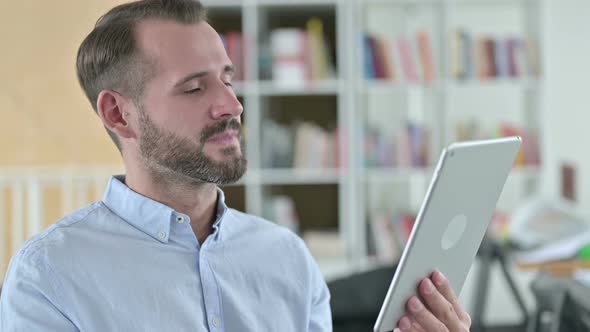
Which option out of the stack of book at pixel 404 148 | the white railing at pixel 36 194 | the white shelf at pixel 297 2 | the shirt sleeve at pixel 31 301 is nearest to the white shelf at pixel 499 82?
the stack of book at pixel 404 148

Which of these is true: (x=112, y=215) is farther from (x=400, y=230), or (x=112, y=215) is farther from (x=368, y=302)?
(x=400, y=230)

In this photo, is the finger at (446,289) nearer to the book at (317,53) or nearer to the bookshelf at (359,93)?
the bookshelf at (359,93)

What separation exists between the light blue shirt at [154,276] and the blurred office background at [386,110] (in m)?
2.48

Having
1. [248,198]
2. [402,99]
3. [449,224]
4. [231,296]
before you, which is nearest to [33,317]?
[231,296]

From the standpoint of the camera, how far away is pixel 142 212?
1428mm

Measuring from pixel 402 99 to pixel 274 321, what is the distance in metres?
3.57

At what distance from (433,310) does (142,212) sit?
482 mm

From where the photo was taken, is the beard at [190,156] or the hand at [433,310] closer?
the hand at [433,310]

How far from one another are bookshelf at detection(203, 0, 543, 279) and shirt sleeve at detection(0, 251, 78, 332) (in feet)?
10.5

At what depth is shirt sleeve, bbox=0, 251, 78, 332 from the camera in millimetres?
1263

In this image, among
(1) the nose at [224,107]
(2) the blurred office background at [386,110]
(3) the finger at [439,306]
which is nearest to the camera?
(3) the finger at [439,306]

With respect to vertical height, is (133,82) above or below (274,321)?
above

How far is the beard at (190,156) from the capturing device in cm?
139

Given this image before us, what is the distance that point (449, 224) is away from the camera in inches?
49.8
